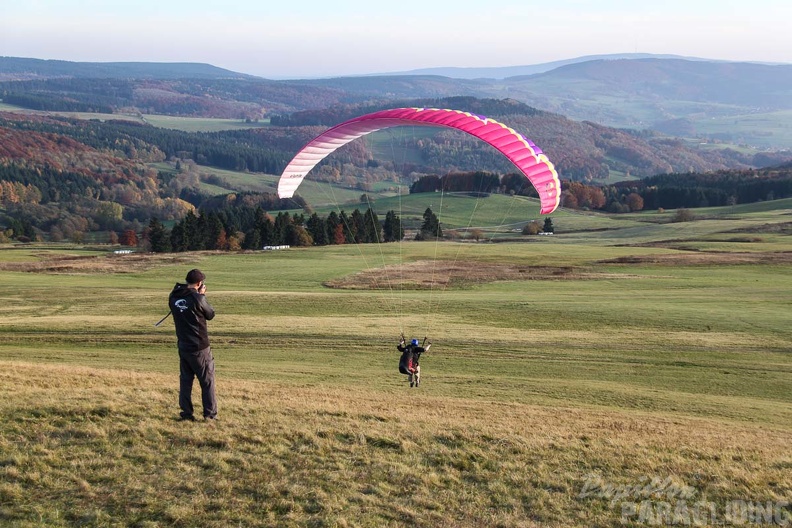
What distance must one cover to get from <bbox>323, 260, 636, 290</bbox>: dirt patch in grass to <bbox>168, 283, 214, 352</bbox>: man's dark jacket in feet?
103

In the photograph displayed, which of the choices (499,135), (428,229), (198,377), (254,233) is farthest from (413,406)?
(428,229)

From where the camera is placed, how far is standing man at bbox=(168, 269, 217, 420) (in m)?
10.1

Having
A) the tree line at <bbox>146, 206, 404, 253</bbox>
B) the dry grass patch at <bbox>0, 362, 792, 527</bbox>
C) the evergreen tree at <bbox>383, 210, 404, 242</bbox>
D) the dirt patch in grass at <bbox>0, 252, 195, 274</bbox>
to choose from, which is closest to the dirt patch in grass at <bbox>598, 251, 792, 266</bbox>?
the tree line at <bbox>146, 206, 404, 253</bbox>

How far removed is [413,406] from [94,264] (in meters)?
44.8

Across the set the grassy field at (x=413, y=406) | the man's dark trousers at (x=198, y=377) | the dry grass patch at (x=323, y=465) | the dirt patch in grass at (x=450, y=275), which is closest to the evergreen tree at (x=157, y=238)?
the grassy field at (x=413, y=406)

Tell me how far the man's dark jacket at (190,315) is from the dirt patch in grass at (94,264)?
141ft

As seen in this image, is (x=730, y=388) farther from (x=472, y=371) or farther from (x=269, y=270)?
(x=269, y=270)

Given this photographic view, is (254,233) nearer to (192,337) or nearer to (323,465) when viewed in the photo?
(192,337)

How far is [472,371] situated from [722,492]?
12731 mm

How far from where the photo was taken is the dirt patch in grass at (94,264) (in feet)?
165

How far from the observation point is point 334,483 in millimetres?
8305

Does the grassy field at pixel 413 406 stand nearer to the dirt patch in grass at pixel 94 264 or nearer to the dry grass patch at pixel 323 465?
the dry grass patch at pixel 323 465

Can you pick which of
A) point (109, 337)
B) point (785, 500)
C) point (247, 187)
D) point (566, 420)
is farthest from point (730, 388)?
point (247, 187)

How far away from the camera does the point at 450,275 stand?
46.6m
